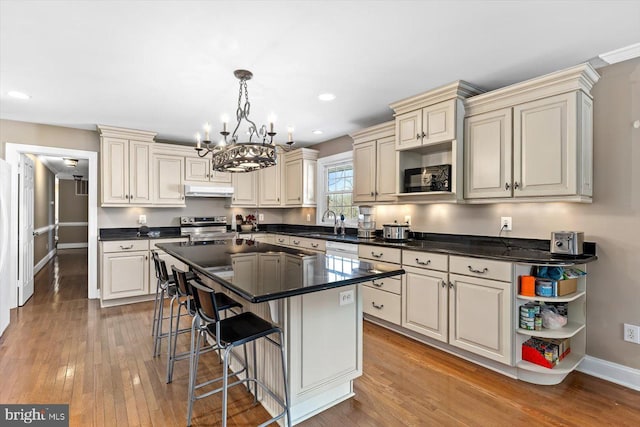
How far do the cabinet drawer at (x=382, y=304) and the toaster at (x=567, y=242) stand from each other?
54.7 inches

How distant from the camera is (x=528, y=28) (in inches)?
83.2

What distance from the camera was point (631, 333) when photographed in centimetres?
238

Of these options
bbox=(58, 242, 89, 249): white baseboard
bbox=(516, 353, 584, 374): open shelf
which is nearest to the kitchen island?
bbox=(516, 353, 584, 374): open shelf

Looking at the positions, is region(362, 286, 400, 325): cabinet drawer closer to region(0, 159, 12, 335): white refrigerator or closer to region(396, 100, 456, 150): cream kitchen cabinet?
region(396, 100, 456, 150): cream kitchen cabinet

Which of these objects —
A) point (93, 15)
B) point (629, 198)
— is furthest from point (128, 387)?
point (629, 198)

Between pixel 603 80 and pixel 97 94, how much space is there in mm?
4441

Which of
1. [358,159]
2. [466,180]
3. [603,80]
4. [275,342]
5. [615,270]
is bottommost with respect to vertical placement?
[275,342]

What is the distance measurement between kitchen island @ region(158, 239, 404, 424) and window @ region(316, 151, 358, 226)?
2.68m

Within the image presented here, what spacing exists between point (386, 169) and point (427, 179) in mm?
614

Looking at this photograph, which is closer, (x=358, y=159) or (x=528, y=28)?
(x=528, y=28)

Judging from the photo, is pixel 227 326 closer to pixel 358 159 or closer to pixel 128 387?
pixel 128 387

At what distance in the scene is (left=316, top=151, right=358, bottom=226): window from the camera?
4.91 meters

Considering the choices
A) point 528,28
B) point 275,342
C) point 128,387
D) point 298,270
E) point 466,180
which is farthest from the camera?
point 466,180

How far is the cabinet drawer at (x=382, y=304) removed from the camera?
326 cm
